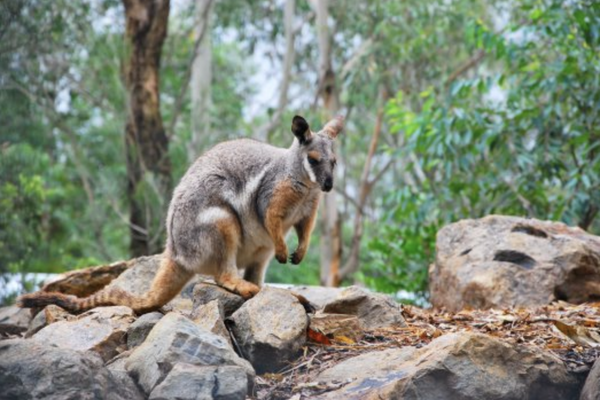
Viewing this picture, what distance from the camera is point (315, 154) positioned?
5742 millimetres

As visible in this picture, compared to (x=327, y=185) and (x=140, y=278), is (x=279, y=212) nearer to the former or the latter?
(x=327, y=185)

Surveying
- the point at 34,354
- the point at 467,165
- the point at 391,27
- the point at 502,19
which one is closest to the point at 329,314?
the point at 34,354

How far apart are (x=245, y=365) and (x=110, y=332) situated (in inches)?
46.5

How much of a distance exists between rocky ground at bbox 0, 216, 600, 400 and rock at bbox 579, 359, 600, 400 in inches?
0.5

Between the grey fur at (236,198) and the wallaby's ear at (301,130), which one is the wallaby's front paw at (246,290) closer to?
the grey fur at (236,198)

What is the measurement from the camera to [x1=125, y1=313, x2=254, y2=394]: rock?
409cm

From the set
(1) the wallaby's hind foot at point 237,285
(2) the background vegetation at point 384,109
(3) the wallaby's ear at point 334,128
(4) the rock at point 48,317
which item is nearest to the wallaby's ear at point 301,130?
(3) the wallaby's ear at point 334,128

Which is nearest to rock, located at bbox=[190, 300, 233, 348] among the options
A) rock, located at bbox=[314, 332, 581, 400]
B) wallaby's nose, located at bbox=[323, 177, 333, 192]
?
rock, located at bbox=[314, 332, 581, 400]

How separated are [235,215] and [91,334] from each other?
1.41 m

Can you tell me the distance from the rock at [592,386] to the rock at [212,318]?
198 centimetres

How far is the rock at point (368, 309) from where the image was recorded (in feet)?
18.2

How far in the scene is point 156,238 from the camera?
11.1 m

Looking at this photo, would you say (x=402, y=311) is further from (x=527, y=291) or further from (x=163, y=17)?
(x=163, y=17)

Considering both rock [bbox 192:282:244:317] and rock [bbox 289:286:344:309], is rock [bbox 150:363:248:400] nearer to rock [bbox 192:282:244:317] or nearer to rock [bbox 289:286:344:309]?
rock [bbox 192:282:244:317]
